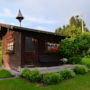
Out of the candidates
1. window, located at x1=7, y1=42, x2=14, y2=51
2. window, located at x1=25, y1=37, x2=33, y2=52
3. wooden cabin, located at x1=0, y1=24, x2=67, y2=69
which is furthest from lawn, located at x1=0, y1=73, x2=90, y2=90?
window, located at x1=7, y1=42, x2=14, y2=51

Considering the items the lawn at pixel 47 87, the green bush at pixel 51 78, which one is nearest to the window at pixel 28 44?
the lawn at pixel 47 87

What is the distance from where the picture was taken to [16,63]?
1115cm

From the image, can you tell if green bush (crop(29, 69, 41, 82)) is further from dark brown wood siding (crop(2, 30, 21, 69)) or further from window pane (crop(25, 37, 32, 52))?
window pane (crop(25, 37, 32, 52))

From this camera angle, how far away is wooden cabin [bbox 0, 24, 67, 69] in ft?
35.3

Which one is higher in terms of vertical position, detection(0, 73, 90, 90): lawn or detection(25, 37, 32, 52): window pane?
detection(25, 37, 32, 52): window pane

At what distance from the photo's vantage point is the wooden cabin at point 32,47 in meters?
10.8

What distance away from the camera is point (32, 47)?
1142cm

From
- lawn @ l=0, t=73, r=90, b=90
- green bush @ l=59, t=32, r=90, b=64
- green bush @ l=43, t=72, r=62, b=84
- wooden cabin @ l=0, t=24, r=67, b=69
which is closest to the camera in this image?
lawn @ l=0, t=73, r=90, b=90

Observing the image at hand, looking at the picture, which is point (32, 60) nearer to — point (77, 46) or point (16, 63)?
point (16, 63)

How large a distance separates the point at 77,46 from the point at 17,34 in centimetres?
476

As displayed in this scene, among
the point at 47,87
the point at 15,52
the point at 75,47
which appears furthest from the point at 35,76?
the point at 75,47

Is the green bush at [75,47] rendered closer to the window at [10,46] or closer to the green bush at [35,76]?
the window at [10,46]

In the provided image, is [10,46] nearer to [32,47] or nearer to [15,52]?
[15,52]

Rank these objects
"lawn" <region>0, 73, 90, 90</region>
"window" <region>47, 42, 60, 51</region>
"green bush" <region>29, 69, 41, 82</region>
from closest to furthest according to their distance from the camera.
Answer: "lawn" <region>0, 73, 90, 90</region> < "green bush" <region>29, 69, 41, 82</region> < "window" <region>47, 42, 60, 51</region>
